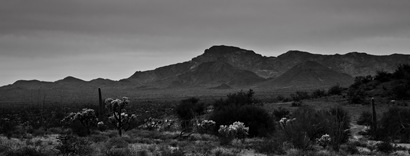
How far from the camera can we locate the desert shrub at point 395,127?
23.8 meters

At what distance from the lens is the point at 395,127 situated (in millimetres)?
25016

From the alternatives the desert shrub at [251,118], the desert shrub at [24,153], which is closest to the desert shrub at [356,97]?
the desert shrub at [251,118]

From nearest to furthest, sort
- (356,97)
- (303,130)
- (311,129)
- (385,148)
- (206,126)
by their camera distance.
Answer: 1. (385,148)
2. (303,130)
3. (311,129)
4. (206,126)
5. (356,97)

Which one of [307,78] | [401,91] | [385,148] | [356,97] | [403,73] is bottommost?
[385,148]

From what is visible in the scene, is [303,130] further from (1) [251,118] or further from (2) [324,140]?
(1) [251,118]

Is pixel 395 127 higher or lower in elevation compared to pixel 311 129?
lower

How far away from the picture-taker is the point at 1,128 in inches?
948

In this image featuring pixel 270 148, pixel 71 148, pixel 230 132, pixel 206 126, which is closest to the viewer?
pixel 71 148

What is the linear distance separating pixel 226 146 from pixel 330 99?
3351cm

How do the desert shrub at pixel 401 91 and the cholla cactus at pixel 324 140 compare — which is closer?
the cholla cactus at pixel 324 140

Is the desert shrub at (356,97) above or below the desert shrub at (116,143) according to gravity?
above

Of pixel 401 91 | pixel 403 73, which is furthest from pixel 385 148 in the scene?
pixel 403 73

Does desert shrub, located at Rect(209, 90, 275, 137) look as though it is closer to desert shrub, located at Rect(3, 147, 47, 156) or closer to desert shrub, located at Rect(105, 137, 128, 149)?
desert shrub, located at Rect(105, 137, 128, 149)

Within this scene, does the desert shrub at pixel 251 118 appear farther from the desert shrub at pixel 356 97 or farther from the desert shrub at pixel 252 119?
the desert shrub at pixel 356 97
